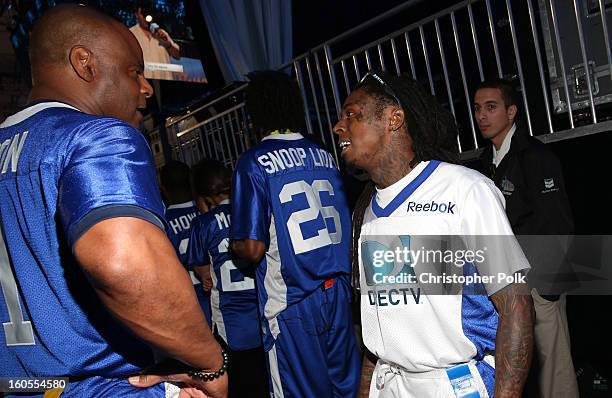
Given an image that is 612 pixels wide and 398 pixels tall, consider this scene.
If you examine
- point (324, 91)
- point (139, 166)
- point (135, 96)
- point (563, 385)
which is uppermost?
point (324, 91)

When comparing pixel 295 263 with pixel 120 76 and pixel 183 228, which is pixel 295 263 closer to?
pixel 183 228

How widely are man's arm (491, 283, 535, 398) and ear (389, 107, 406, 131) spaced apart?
2.85 feet

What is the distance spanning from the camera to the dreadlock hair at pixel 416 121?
2.37 m

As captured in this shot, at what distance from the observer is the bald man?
4.02ft

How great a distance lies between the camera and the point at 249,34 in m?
6.20

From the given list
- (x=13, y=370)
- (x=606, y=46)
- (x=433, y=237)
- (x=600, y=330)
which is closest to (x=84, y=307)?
(x=13, y=370)

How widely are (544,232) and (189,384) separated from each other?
288 centimetres

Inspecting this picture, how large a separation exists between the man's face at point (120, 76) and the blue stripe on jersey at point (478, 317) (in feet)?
4.49

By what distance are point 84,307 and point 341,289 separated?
8.67 feet

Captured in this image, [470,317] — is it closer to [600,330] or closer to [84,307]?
[84,307]

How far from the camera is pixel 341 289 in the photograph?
3.88m

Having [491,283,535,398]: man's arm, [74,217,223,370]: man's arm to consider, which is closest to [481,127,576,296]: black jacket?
[491,283,535,398]: man's arm

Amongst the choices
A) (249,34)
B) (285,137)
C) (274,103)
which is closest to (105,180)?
(285,137)

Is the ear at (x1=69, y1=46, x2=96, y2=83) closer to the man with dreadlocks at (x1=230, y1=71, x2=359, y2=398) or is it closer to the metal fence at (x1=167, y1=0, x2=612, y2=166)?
the man with dreadlocks at (x1=230, y1=71, x2=359, y2=398)
